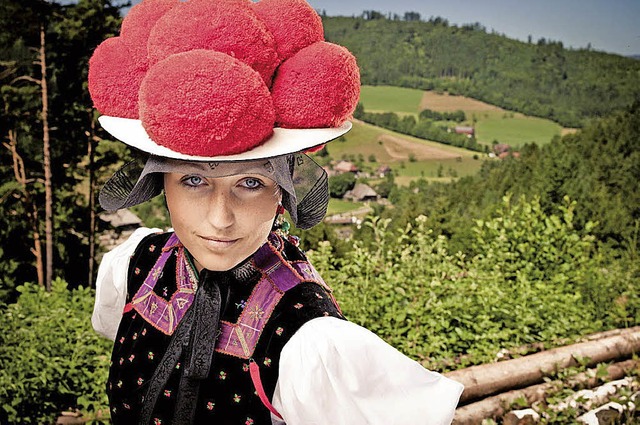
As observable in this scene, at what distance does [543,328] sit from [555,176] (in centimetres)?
365

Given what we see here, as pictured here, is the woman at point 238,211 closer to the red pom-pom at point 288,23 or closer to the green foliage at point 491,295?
the red pom-pom at point 288,23

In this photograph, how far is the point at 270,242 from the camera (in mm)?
1676

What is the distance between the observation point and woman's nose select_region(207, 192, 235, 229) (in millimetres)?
1433

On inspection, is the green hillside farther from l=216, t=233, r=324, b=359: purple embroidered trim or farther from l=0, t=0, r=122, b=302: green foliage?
l=216, t=233, r=324, b=359: purple embroidered trim

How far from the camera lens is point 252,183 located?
4.80ft

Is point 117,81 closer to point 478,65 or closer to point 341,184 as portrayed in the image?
point 341,184

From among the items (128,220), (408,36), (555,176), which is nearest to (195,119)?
(555,176)

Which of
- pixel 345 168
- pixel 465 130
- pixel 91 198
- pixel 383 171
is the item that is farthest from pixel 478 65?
pixel 91 198

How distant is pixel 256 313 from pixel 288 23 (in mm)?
673

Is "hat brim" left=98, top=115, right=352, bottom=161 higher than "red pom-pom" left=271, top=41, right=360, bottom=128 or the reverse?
the reverse

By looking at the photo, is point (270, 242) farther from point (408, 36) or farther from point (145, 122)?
point (408, 36)

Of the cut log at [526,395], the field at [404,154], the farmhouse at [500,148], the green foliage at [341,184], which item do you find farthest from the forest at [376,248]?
the farmhouse at [500,148]

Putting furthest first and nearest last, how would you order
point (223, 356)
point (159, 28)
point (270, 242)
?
point (270, 242) → point (223, 356) → point (159, 28)

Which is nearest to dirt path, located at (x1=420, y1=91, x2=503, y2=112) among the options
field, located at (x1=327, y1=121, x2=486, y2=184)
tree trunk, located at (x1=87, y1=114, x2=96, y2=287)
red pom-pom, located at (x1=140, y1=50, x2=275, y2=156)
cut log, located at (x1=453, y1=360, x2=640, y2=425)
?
field, located at (x1=327, y1=121, x2=486, y2=184)
